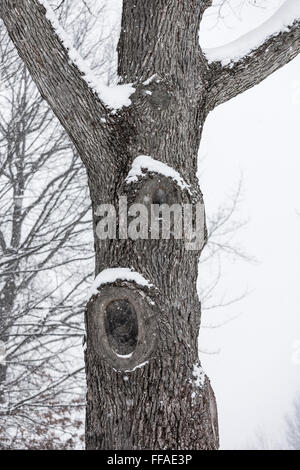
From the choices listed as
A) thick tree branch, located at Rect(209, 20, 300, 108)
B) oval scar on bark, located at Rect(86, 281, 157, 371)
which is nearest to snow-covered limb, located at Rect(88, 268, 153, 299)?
oval scar on bark, located at Rect(86, 281, 157, 371)

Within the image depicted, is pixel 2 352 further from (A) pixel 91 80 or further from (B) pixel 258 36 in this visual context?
(B) pixel 258 36

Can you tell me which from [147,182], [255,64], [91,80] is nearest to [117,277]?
[147,182]

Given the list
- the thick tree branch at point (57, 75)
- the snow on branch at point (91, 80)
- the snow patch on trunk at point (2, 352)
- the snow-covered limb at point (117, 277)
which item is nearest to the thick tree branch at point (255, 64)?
the snow on branch at point (91, 80)

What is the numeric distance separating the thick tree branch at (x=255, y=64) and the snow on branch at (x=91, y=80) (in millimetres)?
609

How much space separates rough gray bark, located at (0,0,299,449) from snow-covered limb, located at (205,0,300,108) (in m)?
0.01

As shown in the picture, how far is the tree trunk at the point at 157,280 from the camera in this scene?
241cm

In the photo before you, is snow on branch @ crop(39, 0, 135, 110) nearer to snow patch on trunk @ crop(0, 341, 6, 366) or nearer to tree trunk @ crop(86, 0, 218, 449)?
tree trunk @ crop(86, 0, 218, 449)

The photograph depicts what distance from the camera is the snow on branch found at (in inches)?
106

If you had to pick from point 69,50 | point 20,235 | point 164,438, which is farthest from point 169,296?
point 20,235

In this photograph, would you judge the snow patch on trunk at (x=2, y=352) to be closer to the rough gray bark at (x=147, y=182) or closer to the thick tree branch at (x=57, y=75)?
the rough gray bark at (x=147, y=182)

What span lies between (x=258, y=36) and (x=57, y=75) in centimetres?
134

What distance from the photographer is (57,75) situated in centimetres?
270

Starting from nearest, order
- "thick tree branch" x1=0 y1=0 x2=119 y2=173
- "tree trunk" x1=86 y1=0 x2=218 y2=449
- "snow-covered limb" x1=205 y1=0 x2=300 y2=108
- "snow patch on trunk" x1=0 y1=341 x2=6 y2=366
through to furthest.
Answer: "tree trunk" x1=86 y1=0 x2=218 y2=449 < "thick tree branch" x1=0 y1=0 x2=119 y2=173 < "snow-covered limb" x1=205 y1=0 x2=300 y2=108 < "snow patch on trunk" x1=0 y1=341 x2=6 y2=366

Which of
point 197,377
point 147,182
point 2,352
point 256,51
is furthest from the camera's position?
point 2,352
